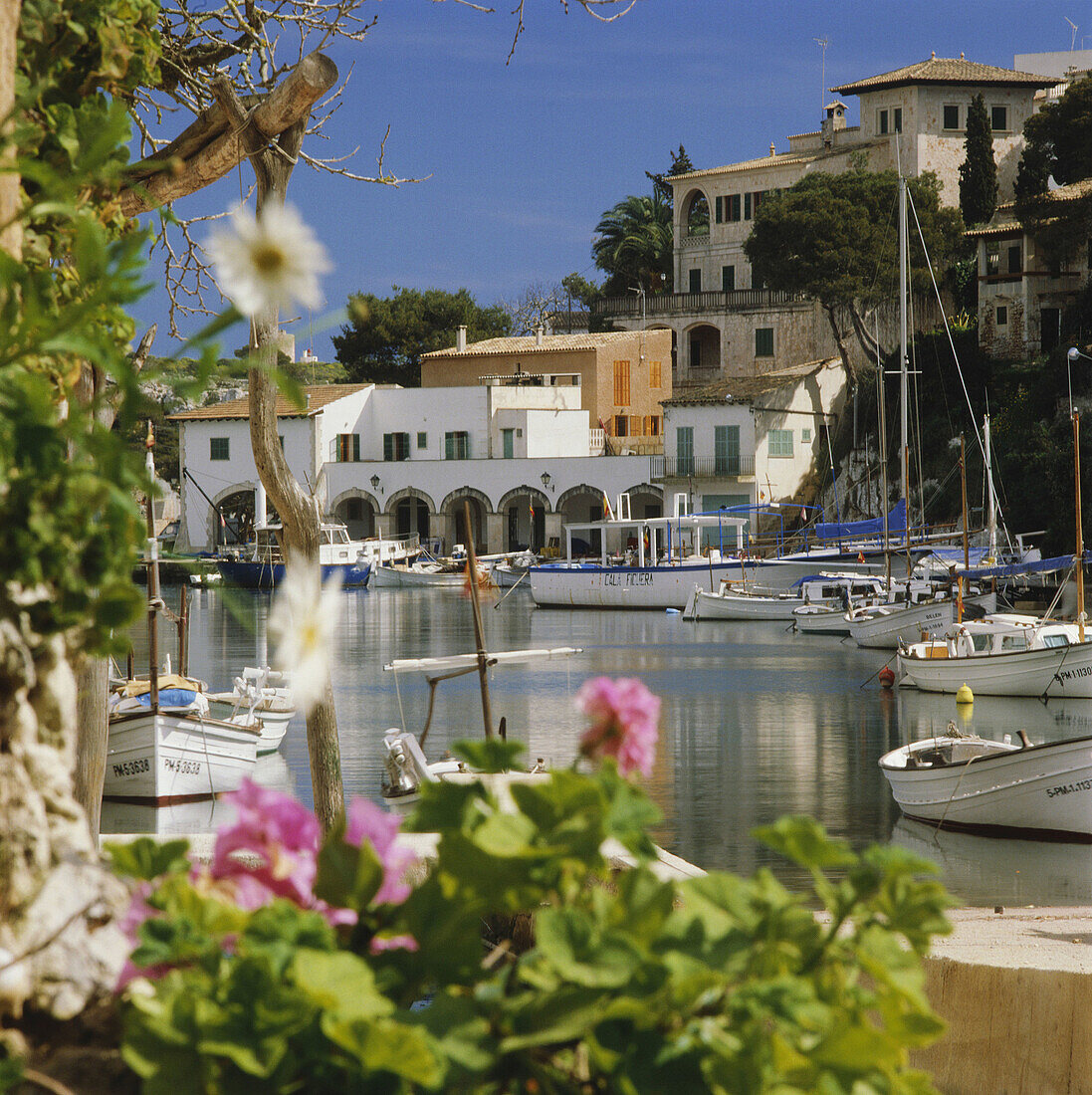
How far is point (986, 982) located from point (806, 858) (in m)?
3.28

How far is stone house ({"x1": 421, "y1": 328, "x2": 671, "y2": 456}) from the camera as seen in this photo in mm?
53062

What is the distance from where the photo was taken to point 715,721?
21812mm

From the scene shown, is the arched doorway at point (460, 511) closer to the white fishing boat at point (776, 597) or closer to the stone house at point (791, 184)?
the stone house at point (791, 184)

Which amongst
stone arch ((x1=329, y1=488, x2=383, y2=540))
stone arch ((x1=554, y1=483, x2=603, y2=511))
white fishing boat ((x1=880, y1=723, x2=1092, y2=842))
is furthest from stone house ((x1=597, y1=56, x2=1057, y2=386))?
white fishing boat ((x1=880, y1=723, x2=1092, y2=842))

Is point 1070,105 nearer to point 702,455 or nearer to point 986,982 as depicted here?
point 702,455

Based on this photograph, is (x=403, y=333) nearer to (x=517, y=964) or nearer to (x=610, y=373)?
(x=610, y=373)

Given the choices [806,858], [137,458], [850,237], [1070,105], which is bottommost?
[806,858]

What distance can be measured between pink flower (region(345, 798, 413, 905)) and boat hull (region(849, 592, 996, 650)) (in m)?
29.1

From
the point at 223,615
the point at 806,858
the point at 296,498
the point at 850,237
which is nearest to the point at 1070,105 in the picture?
the point at 850,237

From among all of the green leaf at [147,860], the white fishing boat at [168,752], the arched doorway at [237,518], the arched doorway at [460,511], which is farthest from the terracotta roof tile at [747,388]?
the green leaf at [147,860]

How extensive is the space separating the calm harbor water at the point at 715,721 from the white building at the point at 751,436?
11214 millimetres

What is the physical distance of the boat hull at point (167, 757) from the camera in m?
15.9

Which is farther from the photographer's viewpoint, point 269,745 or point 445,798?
point 269,745

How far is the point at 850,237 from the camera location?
151 feet
